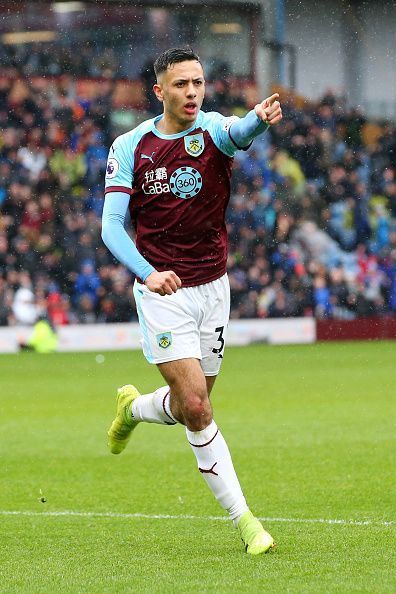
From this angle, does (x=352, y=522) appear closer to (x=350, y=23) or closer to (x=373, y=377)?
(x=373, y=377)

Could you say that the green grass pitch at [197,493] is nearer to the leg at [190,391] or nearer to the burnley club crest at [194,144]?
the leg at [190,391]

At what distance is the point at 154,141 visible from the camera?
6414 mm

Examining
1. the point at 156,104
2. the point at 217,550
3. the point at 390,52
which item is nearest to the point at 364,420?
the point at 217,550

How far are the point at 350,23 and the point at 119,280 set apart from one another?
10.7m

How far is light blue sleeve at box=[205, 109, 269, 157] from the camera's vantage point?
19.6 feet

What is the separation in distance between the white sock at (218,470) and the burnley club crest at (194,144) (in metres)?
1.40

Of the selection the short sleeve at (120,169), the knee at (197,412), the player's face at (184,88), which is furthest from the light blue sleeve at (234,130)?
the knee at (197,412)

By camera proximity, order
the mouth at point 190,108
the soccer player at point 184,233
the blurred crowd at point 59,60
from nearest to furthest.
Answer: the soccer player at point 184,233 → the mouth at point 190,108 → the blurred crowd at point 59,60

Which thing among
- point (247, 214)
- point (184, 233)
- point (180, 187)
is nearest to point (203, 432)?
point (184, 233)

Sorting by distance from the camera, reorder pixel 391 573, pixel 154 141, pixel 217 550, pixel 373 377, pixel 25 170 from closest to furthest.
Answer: pixel 391 573 < pixel 217 550 < pixel 154 141 < pixel 373 377 < pixel 25 170

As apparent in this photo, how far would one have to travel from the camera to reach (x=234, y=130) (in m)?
6.15

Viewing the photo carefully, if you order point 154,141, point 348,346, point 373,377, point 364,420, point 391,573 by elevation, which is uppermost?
point 154,141

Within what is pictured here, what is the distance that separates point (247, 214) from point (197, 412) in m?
20.6

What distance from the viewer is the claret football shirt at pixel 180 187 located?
6324 millimetres
